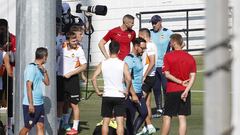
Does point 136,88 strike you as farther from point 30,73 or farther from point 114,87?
point 30,73

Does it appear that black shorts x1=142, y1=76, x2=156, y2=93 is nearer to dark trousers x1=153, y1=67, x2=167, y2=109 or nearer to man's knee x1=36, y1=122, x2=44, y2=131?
dark trousers x1=153, y1=67, x2=167, y2=109

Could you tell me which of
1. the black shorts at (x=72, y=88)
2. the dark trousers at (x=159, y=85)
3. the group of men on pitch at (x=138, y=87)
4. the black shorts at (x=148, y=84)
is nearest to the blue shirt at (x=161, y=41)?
the dark trousers at (x=159, y=85)

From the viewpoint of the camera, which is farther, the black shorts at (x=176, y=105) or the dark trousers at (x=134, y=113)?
the dark trousers at (x=134, y=113)

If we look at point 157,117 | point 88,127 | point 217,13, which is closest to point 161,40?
point 157,117

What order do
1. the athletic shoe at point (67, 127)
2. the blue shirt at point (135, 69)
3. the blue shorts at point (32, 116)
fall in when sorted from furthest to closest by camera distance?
the athletic shoe at point (67, 127) < the blue shirt at point (135, 69) < the blue shorts at point (32, 116)

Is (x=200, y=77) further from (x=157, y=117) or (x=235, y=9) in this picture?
(x=235, y=9)

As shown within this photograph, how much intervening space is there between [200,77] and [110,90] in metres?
10.1

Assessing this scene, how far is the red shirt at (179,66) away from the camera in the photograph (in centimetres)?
1130

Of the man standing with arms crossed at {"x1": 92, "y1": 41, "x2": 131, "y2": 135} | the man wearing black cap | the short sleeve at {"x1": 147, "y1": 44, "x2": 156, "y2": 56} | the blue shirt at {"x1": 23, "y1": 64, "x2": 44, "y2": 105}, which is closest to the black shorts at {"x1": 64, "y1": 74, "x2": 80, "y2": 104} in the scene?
the short sleeve at {"x1": 147, "y1": 44, "x2": 156, "y2": 56}

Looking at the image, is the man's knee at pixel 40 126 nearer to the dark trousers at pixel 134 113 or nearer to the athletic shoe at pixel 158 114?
the dark trousers at pixel 134 113

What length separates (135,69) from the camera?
12.1 m

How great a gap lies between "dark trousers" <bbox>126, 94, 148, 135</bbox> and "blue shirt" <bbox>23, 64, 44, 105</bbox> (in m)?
1.77

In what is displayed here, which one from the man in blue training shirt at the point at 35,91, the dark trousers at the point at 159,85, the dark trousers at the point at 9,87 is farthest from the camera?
the dark trousers at the point at 159,85

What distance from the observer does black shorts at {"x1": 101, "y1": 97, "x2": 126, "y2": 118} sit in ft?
36.5
